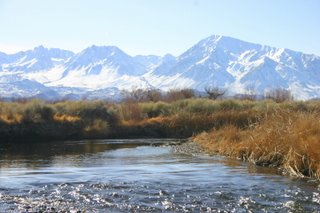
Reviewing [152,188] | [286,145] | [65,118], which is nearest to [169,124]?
[65,118]

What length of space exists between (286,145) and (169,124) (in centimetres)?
3436

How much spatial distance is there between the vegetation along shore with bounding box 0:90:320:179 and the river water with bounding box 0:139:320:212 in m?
1.59

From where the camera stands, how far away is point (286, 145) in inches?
842

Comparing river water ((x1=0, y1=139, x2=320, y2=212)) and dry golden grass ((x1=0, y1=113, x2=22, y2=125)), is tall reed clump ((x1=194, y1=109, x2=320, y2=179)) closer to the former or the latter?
→ river water ((x1=0, y1=139, x2=320, y2=212))

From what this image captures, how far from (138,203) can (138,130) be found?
133ft

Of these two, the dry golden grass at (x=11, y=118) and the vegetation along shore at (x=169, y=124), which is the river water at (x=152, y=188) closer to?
the vegetation along shore at (x=169, y=124)

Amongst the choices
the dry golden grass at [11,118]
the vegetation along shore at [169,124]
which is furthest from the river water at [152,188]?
the dry golden grass at [11,118]

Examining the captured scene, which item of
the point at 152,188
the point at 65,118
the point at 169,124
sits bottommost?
the point at 152,188

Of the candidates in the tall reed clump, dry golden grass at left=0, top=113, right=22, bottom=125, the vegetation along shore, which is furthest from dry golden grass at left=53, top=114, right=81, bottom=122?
the tall reed clump

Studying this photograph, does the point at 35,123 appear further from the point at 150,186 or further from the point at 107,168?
the point at 150,186

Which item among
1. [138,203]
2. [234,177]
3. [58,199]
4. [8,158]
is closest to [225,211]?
[138,203]

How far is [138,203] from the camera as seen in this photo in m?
14.7

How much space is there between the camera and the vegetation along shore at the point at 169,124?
24538 millimetres

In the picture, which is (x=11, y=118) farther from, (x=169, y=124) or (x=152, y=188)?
(x=152, y=188)
